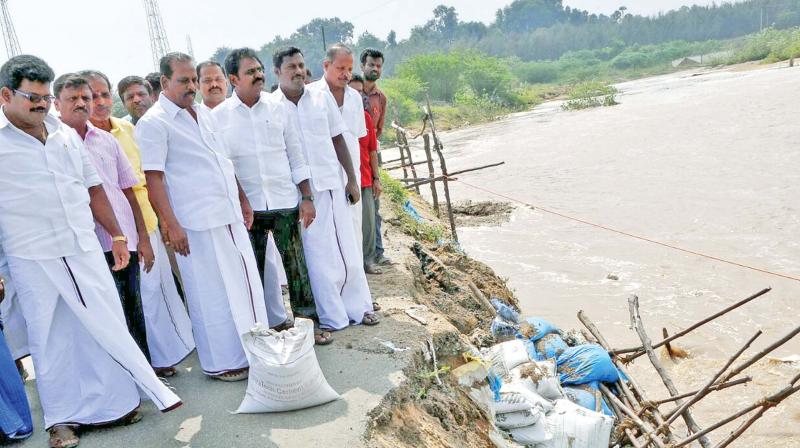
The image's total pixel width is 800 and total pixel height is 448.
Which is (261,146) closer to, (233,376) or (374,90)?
(233,376)

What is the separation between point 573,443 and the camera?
13.9 ft

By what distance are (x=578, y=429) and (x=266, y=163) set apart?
2.59 meters

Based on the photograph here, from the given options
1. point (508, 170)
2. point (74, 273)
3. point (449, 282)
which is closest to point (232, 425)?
point (74, 273)

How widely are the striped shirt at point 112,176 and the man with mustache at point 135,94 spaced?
43.0 inches

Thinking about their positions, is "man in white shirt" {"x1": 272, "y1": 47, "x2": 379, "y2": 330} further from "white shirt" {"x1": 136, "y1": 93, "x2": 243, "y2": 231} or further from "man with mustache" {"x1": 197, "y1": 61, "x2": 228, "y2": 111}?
"white shirt" {"x1": 136, "y1": 93, "x2": 243, "y2": 231}

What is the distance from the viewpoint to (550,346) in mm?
5402

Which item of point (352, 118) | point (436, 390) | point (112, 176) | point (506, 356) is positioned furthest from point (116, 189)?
point (506, 356)

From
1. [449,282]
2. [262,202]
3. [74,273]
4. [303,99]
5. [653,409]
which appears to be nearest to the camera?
[74,273]

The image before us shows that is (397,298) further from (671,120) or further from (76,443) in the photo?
(671,120)

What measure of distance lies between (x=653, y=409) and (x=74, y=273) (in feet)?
12.2

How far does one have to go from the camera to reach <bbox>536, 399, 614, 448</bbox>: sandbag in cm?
422

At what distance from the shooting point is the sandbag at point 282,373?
322 centimetres

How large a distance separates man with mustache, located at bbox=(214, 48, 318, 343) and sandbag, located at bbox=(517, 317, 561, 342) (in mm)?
2167

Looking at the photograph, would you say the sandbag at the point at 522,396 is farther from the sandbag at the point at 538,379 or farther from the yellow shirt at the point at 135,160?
the yellow shirt at the point at 135,160
